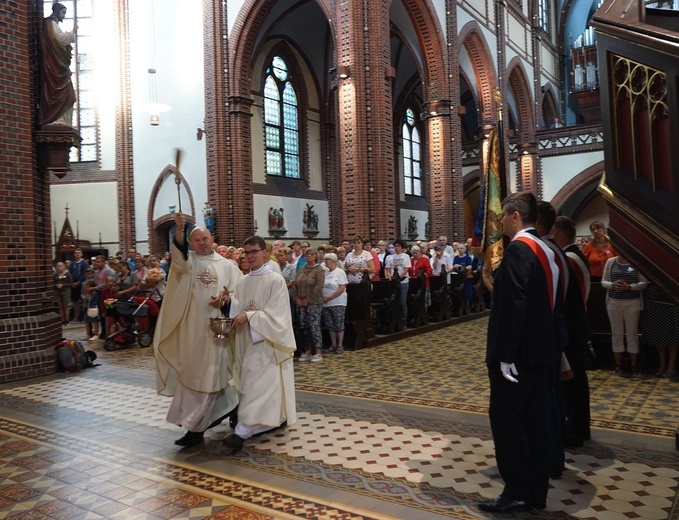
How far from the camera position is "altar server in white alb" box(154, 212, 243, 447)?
4906 mm

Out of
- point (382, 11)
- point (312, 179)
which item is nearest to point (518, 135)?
point (312, 179)

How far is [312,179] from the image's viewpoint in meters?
23.0

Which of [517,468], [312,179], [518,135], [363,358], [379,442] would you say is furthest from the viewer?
[518,135]

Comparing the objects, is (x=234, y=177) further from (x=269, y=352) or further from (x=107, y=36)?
(x=269, y=352)

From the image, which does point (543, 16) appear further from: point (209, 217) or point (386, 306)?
point (386, 306)

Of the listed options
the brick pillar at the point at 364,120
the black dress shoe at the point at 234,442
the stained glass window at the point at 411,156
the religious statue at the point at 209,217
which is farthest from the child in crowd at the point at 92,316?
the stained glass window at the point at 411,156

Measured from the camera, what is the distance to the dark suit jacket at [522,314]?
3.34m

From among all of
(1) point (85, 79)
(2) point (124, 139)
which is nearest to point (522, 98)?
(2) point (124, 139)

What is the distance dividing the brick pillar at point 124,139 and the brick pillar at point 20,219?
1260 cm

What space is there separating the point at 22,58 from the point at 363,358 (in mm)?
6499

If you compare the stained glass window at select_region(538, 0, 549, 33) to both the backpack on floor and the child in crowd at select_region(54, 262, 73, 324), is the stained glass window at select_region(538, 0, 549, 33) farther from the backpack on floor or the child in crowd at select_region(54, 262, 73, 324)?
the backpack on floor

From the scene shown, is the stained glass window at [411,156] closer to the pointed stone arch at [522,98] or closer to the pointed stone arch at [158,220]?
the pointed stone arch at [522,98]

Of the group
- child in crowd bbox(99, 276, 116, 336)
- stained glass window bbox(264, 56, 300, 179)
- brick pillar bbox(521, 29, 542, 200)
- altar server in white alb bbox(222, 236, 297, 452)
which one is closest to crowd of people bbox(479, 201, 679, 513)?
altar server in white alb bbox(222, 236, 297, 452)

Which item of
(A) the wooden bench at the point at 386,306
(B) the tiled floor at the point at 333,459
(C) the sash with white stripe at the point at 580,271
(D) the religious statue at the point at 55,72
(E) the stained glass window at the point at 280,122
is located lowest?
(B) the tiled floor at the point at 333,459
